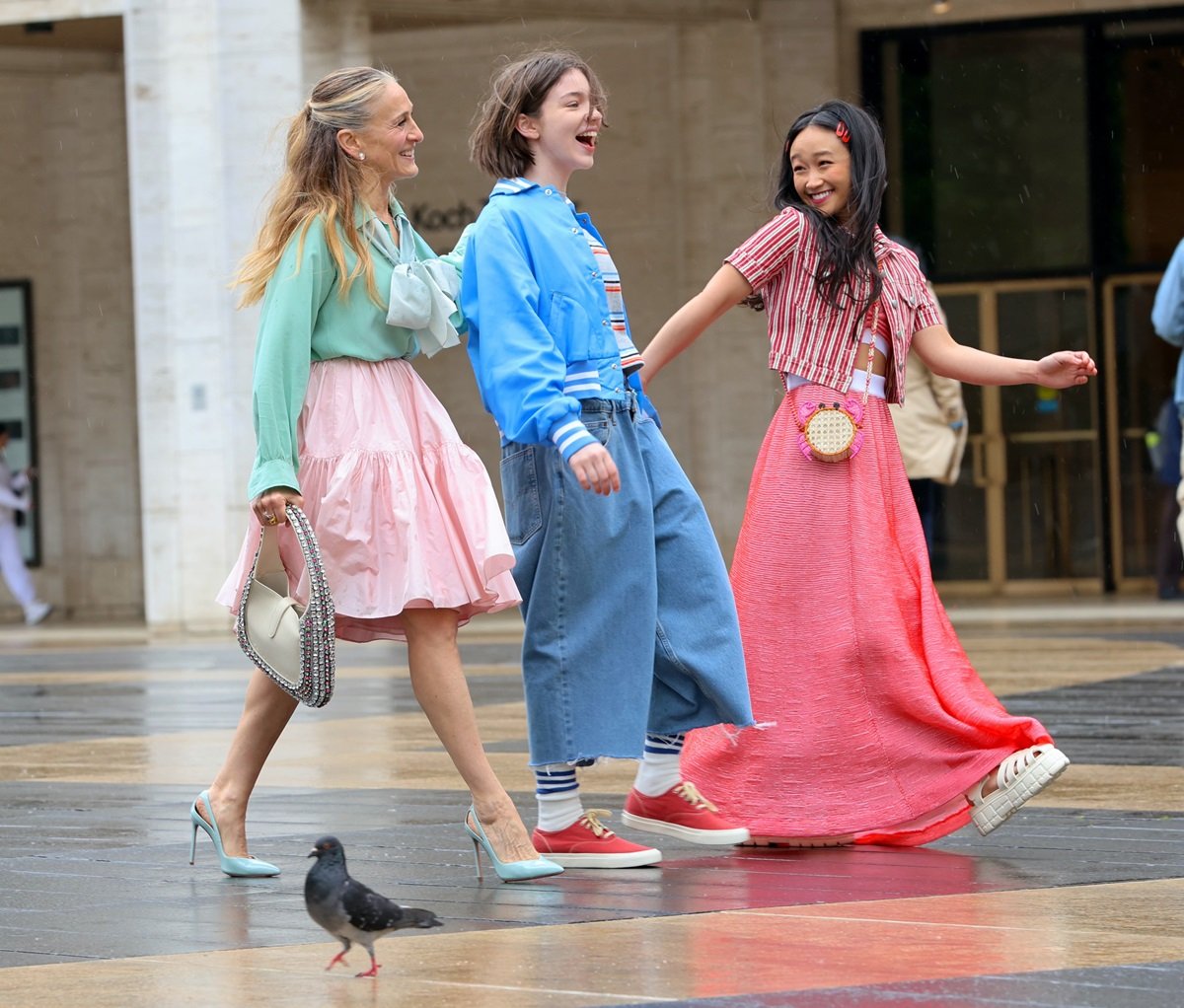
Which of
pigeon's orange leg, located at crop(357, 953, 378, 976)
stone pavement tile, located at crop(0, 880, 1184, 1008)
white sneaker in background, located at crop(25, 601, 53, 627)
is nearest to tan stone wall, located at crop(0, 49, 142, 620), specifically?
white sneaker in background, located at crop(25, 601, 53, 627)

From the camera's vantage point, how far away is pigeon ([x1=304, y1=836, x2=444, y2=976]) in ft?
11.0

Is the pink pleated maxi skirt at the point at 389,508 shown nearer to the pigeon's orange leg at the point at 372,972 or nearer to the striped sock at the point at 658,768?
the striped sock at the point at 658,768

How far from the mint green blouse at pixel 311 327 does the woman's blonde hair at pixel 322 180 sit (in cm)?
3

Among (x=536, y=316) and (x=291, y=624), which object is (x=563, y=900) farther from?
(x=536, y=316)

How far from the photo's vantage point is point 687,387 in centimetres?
2033

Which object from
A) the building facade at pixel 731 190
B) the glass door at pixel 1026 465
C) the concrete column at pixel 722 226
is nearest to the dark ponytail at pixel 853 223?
the building facade at pixel 731 190

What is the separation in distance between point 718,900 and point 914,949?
0.69 meters

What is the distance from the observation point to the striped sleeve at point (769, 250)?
5.24 meters

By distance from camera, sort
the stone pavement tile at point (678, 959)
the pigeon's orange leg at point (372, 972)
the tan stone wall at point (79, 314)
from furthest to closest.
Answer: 1. the tan stone wall at point (79, 314)
2. the pigeon's orange leg at point (372, 972)
3. the stone pavement tile at point (678, 959)

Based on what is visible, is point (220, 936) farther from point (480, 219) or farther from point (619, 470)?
point (480, 219)

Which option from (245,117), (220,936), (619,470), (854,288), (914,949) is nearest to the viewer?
(914,949)

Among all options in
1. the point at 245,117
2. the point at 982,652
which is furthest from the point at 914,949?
the point at 245,117

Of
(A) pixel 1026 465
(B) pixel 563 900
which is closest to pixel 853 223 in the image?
(B) pixel 563 900

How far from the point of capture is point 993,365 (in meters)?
5.25
